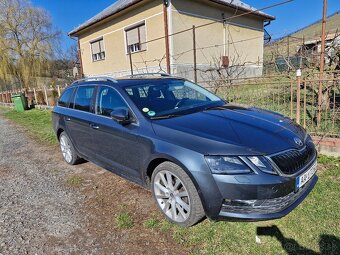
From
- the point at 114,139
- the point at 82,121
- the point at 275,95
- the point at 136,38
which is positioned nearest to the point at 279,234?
the point at 114,139

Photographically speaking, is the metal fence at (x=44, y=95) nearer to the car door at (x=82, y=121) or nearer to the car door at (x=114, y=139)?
the car door at (x=82, y=121)

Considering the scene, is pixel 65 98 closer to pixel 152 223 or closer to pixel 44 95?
pixel 152 223

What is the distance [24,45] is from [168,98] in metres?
27.8

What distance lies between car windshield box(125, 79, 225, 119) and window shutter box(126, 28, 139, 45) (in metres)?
11.3

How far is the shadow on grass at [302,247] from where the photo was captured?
233 cm

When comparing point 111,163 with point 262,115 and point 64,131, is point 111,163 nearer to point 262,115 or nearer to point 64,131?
point 64,131

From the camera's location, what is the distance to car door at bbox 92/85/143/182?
10.4 feet

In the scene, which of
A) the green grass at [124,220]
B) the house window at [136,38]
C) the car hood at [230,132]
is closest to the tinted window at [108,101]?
the car hood at [230,132]

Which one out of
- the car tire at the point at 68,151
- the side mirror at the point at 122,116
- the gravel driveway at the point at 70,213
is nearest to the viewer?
the gravel driveway at the point at 70,213

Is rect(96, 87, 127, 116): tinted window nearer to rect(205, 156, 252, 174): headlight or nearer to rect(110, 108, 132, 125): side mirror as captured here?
rect(110, 108, 132, 125): side mirror

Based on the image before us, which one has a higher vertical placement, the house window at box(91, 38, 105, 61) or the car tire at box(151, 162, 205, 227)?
the house window at box(91, 38, 105, 61)

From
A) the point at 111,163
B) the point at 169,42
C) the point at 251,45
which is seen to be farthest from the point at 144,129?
the point at 251,45

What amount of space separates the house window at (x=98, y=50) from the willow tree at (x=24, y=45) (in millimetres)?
10643

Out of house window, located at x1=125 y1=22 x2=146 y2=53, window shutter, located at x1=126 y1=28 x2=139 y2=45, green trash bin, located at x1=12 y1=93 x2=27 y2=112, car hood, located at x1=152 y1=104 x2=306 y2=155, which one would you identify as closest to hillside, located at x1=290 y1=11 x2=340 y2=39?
car hood, located at x1=152 y1=104 x2=306 y2=155
